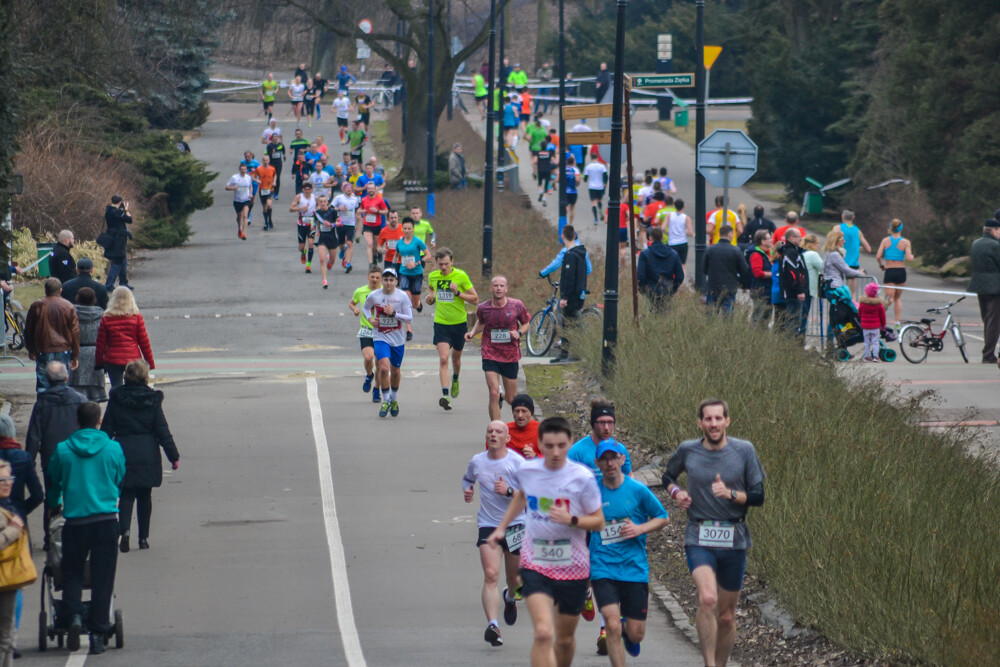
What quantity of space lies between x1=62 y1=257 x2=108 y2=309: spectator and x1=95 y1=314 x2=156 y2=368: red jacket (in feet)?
5.47

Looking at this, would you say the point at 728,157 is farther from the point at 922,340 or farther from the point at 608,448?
the point at 608,448

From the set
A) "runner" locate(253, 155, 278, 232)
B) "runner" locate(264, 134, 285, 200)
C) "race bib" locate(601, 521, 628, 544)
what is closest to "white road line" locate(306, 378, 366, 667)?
"race bib" locate(601, 521, 628, 544)

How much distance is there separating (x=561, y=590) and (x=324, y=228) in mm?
21922

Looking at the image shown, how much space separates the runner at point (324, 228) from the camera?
2914cm

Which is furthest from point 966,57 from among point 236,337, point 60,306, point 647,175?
point 60,306

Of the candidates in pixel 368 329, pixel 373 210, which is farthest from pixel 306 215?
pixel 368 329

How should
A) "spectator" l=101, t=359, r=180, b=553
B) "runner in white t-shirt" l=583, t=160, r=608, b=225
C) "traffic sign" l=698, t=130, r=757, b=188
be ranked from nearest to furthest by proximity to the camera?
"spectator" l=101, t=359, r=180, b=553 < "traffic sign" l=698, t=130, r=757, b=188 < "runner in white t-shirt" l=583, t=160, r=608, b=225

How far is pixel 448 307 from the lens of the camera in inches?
681

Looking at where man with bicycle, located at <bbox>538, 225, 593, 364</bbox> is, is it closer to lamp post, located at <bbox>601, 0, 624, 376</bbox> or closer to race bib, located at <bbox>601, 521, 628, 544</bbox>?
lamp post, located at <bbox>601, 0, 624, 376</bbox>

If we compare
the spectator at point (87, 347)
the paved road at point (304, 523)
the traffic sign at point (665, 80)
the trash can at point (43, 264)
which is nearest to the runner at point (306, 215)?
the trash can at point (43, 264)

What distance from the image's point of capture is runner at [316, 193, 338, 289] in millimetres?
29141

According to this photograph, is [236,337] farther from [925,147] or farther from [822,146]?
[822,146]

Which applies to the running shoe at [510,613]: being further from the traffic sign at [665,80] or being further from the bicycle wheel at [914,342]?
the bicycle wheel at [914,342]

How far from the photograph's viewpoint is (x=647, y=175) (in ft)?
123
